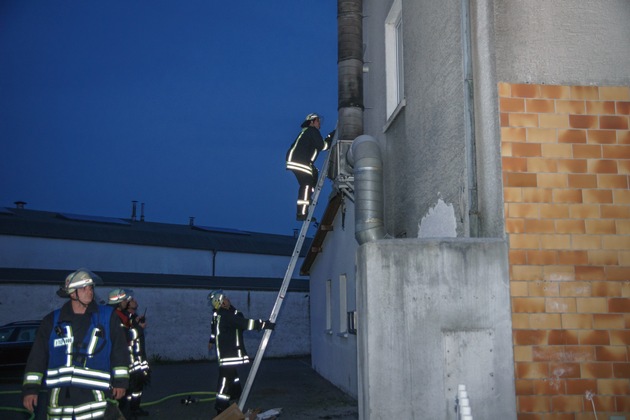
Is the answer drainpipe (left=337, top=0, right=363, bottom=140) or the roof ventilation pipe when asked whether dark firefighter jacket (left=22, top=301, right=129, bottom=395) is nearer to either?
the roof ventilation pipe

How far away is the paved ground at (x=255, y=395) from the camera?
33.7 feet

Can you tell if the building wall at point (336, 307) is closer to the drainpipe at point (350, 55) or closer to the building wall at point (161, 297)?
the drainpipe at point (350, 55)

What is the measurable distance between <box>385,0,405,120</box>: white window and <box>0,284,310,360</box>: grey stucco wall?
15.8 metres

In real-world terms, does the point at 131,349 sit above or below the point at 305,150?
below

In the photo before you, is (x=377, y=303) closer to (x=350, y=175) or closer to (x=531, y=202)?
(x=531, y=202)

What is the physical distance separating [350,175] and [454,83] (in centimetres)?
366

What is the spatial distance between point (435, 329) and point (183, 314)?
1950 cm

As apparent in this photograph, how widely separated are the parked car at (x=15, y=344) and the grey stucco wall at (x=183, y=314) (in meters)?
3.46

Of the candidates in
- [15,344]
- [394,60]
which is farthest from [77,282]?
[15,344]

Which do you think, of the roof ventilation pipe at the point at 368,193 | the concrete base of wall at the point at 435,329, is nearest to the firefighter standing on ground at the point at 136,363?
the roof ventilation pipe at the point at 368,193

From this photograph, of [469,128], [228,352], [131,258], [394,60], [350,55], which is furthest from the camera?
[131,258]

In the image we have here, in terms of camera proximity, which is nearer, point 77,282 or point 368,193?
point 77,282

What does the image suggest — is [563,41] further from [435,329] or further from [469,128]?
[435,329]

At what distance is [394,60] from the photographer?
28.7 feet
